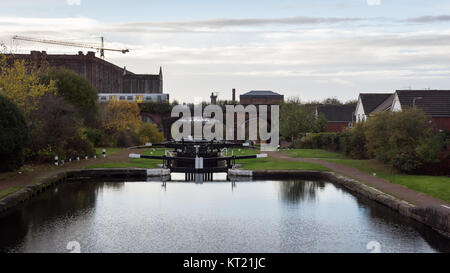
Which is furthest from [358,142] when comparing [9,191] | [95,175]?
[9,191]

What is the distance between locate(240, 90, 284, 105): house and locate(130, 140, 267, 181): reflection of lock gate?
5614cm

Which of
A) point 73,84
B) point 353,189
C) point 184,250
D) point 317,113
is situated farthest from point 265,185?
point 317,113

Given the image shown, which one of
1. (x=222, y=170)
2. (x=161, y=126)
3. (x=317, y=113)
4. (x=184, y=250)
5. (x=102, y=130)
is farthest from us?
(x=161, y=126)

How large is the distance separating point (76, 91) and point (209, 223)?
33.1m

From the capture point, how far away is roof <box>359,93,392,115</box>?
51106 mm

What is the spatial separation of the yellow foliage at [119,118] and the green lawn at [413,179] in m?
26.2

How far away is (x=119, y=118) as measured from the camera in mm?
53000

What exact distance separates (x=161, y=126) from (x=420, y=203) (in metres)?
54.9

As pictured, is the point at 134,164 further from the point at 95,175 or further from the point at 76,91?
the point at 76,91

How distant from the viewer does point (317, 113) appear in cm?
6234

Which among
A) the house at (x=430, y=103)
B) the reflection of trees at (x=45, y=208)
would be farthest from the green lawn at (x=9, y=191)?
the house at (x=430, y=103)

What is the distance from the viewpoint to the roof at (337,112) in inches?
2459
